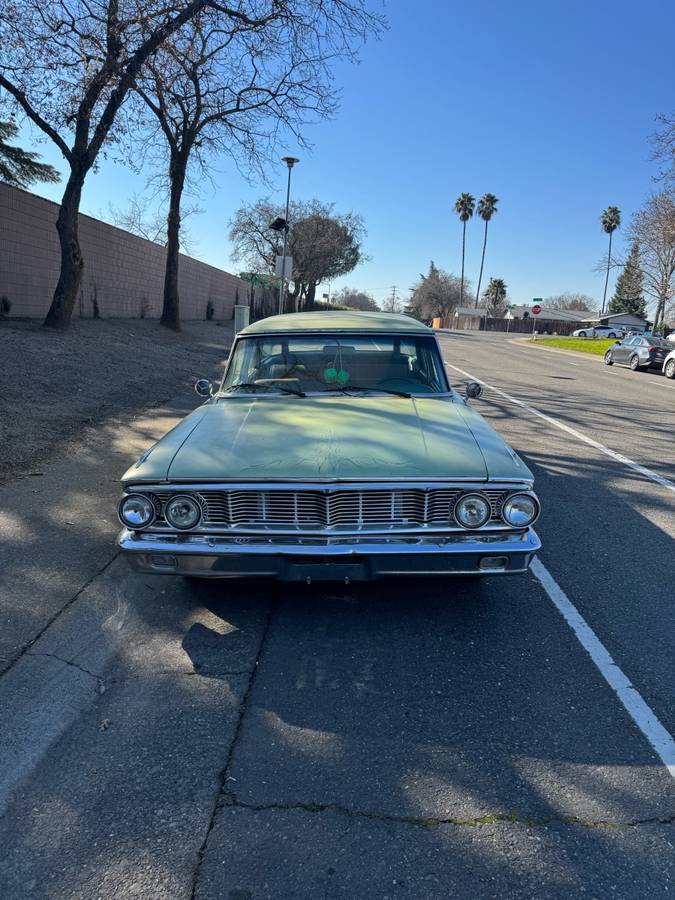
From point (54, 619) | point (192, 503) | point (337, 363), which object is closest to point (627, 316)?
point (337, 363)

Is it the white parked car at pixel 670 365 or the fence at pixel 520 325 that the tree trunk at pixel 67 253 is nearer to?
the white parked car at pixel 670 365

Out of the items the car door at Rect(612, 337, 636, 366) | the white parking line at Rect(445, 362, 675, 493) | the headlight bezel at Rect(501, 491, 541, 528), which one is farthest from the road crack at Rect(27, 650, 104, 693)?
the car door at Rect(612, 337, 636, 366)

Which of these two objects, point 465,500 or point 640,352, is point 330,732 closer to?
point 465,500

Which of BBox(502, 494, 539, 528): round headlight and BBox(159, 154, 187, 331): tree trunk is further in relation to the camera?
BBox(159, 154, 187, 331): tree trunk

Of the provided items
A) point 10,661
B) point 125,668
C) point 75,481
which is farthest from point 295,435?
point 75,481

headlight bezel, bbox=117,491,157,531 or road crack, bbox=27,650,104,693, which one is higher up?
headlight bezel, bbox=117,491,157,531

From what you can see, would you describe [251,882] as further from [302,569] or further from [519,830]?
[302,569]

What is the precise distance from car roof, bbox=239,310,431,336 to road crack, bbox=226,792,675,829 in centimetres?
333

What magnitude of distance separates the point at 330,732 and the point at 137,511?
56.7 inches

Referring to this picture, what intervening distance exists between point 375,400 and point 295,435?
96 centimetres

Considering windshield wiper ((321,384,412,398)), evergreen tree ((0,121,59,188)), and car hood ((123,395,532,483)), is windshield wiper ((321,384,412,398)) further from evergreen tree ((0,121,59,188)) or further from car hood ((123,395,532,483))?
evergreen tree ((0,121,59,188))

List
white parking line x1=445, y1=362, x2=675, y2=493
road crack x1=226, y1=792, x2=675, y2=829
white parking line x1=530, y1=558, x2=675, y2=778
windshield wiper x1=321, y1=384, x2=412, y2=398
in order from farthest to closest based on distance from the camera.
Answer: white parking line x1=445, y1=362, x2=675, y2=493 → windshield wiper x1=321, y1=384, x2=412, y2=398 → white parking line x1=530, y1=558, x2=675, y2=778 → road crack x1=226, y1=792, x2=675, y2=829

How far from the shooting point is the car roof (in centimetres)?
472

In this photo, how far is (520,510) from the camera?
3104mm
